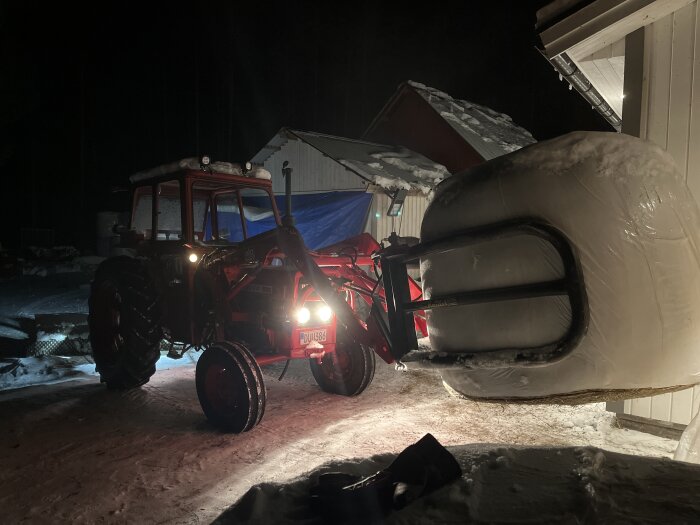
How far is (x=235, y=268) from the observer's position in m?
5.51

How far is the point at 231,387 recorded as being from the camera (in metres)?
4.95

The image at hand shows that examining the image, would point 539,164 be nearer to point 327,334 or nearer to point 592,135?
point 592,135

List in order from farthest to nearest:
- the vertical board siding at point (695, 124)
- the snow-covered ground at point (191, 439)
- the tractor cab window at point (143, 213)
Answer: the tractor cab window at point (143, 213) < the vertical board siding at point (695, 124) < the snow-covered ground at point (191, 439)

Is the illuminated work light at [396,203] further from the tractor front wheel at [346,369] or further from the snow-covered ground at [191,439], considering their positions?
the tractor front wheel at [346,369]

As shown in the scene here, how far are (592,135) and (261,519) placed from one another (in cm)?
179

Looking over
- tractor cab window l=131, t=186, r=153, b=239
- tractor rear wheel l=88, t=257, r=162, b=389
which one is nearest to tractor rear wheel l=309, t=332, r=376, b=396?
tractor rear wheel l=88, t=257, r=162, b=389

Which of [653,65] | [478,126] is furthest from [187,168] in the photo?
[478,126]

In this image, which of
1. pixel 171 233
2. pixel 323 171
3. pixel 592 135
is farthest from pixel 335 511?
pixel 323 171

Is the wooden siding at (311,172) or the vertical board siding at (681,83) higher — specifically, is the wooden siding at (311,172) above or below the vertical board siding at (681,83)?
above

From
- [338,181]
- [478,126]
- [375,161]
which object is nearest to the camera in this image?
[338,181]

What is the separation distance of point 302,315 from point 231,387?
1.06 metres

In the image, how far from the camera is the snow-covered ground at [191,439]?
11.9 ft

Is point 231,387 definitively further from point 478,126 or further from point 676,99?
point 478,126

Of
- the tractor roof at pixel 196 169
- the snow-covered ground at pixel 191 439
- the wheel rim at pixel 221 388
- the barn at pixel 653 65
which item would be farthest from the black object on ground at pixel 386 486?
the tractor roof at pixel 196 169
